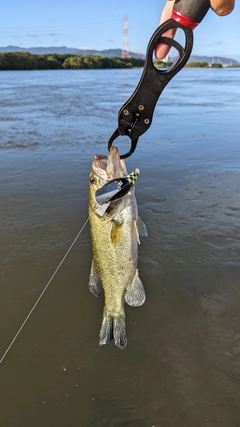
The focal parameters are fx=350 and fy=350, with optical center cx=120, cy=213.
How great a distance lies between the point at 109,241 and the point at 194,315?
167 cm

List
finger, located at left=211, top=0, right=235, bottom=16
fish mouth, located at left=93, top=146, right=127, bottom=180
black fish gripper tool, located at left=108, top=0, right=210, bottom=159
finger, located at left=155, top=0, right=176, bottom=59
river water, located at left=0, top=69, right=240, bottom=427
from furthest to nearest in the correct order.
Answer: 1. river water, located at left=0, top=69, right=240, bottom=427
2. fish mouth, located at left=93, top=146, right=127, bottom=180
3. finger, located at left=155, top=0, right=176, bottom=59
4. black fish gripper tool, located at left=108, top=0, right=210, bottom=159
5. finger, located at left=211, top=0, right=235, bottom=16

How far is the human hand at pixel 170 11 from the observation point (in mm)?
1734

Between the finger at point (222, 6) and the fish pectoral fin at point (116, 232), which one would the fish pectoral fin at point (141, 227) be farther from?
the finger at point (222, 6)

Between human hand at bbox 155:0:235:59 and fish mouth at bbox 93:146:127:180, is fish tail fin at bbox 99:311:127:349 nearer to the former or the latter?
fish mouth at bbox 93:146:127:180

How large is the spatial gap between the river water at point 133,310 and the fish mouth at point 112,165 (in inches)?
73.6

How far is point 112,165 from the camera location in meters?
2.64

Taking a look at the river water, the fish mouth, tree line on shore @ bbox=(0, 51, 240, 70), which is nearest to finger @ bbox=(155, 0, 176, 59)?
the fish mouth

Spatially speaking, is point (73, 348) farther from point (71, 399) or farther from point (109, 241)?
point (109, 241)

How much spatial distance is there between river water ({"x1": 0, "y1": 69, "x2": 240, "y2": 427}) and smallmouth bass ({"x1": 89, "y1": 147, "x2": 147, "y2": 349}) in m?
0.65

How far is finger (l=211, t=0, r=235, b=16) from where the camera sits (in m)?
1.72

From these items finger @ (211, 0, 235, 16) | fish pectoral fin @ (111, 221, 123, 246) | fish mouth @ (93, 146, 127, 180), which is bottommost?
fish pectoral fin @ (111, 221, 123, 246)

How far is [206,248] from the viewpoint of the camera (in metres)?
5.11

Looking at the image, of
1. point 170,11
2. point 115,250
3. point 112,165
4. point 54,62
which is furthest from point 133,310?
point 54,62

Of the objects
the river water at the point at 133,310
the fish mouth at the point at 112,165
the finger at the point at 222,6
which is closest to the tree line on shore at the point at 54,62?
the river water at the point at 133,310
